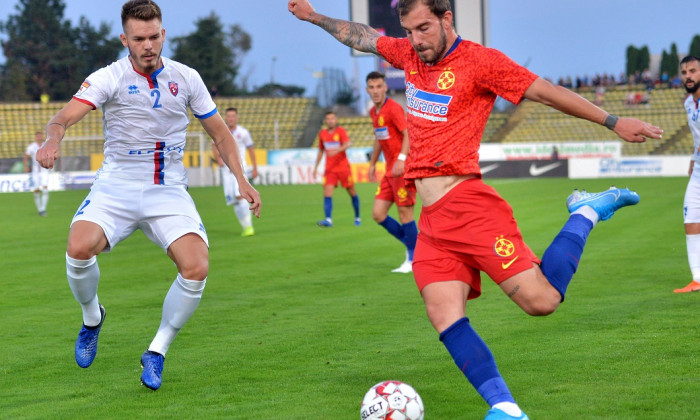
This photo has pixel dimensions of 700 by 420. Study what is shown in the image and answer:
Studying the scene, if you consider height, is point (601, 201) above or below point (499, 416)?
above

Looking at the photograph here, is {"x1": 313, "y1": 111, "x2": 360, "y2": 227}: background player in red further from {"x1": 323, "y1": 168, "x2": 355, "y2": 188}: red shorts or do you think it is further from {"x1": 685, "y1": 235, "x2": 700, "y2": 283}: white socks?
{"x1": 685, "y1": 235, "x2": 700, "y2": 283}: white socks

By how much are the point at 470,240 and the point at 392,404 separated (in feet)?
2.98

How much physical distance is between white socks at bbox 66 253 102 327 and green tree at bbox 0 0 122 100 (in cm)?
7371

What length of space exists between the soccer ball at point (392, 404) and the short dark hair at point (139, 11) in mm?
2688

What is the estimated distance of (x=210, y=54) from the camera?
80875 millimetres

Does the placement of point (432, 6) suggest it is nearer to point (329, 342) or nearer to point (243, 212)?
point (329, 342)

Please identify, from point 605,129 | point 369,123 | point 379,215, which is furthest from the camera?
point 369,123

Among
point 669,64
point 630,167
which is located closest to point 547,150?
point 630,167

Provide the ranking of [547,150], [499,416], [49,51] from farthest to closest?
[49,51] → [547,150] → [499,416]

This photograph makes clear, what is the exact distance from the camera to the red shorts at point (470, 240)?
15.9 feet

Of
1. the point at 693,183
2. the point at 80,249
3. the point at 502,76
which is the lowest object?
the point at 693,183

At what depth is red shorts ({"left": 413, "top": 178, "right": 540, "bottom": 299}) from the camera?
484cm

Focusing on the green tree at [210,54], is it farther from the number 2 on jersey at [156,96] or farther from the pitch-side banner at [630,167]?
the number 2 on jersey at [156,96]

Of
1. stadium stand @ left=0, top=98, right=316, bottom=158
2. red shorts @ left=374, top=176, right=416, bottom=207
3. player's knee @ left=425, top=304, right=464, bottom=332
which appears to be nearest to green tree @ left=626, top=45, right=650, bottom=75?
stadium stand @ left=0, top=98, right=316, bottom=158
